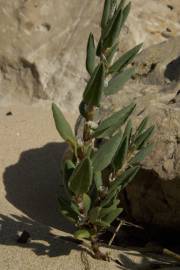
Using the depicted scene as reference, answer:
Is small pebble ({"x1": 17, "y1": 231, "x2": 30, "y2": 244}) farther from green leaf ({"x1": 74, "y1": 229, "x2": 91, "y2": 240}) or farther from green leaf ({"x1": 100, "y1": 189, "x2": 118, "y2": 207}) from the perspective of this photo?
green leaf ({"x1": 100, "y1": 189, "x2": 118, "y2": 207})

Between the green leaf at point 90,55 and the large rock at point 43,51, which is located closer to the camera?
the green leaf at point 90,55

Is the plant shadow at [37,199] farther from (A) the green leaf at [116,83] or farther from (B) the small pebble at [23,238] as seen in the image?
(A) the green leaf at [116,83]

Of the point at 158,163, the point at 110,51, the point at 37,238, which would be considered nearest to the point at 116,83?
the point at 110,51

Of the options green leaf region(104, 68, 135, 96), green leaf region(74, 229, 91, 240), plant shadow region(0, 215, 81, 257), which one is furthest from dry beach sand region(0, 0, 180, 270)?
green leaf region(104, 68, 135, 96)

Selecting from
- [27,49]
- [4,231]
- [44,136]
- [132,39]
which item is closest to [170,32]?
[132,39]

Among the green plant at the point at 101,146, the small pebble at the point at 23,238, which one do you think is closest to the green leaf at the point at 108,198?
the green plant at the point at 101,146

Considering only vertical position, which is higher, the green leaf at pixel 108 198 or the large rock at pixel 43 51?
the large rock at pixel 43 51

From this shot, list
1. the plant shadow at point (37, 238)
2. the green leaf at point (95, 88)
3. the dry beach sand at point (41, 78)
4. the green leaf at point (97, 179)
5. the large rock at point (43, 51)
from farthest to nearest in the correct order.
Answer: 1. the large rock at point (43, 51)
2. the dry beach sand at point (41, 78)
3. the plant shadow at point (37, 238)
4. the green leaf at point (97, 179)
5. the green leaf at point (95, 88)

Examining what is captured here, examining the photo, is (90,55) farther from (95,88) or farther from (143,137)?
(143,137)
